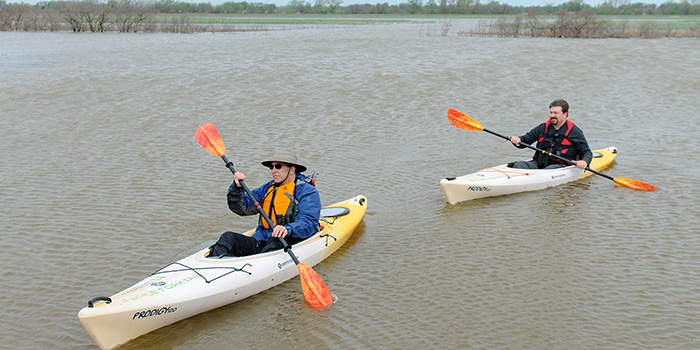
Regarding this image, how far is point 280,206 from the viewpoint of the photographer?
5566 mm

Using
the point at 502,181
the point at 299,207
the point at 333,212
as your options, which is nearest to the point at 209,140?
the point at 299,207

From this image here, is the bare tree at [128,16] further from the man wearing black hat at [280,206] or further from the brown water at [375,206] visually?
the man wearing black hat at [280,206]

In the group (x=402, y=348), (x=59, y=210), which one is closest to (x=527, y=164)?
(x=402, y=348)

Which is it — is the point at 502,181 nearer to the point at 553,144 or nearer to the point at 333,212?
the point at 553,144

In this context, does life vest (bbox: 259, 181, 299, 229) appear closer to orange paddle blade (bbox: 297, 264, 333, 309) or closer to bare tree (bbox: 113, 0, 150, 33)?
orange paddle blade (bbox: 297, 264, 333, 309)

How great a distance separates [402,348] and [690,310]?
7.92 ft

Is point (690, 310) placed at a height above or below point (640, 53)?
below

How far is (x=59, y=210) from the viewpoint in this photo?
728cm

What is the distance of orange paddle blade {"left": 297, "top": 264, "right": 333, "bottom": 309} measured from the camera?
5.04 metres

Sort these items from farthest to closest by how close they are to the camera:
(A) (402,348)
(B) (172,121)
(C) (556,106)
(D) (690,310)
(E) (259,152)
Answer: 1. (B) (172,121)
2. (E) (259,152)
3. (C) (556,106)
4. (D) (690,310)
5. (A) (402,348)

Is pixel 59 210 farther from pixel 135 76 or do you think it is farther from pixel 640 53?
pixel 640 53

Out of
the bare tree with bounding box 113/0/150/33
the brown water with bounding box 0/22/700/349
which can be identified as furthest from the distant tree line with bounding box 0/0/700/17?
the brown water with bounding box 0/22/700/349

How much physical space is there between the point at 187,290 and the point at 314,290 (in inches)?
39.2

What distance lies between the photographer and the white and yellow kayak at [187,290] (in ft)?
14.1
